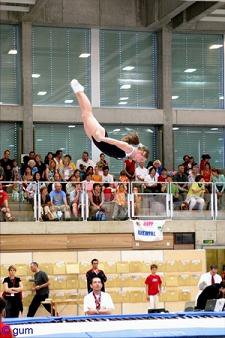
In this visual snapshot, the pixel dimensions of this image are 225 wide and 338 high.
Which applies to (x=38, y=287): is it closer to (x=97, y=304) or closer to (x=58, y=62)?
(x=97, y=304)

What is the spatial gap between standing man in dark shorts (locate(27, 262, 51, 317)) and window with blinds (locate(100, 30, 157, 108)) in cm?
967

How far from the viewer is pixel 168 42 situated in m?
30.1

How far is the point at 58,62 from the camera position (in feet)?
96.6

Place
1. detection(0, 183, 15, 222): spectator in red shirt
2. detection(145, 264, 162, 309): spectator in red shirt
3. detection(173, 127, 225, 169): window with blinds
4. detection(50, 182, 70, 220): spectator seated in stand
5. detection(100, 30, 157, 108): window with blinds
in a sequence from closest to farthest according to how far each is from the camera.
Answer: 1. detection(145, 264, 162, 309): spectator in red shirt
2. detection(0, 183, 15, 222): spectator in red shirt
3. detection(50, 182, 70, 220): spectator seated in stand
4. detection(100, 30, 157, 108): window with blinds
5. detection(173, 127, 225, 169): window with blinds

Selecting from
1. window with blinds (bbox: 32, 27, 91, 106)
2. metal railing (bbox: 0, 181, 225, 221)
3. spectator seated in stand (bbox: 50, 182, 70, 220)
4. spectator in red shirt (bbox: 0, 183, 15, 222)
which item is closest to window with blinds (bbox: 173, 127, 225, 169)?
window with blinds (bbox: 32, 27, 91, 106)

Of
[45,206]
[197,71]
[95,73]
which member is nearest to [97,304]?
[45,206]

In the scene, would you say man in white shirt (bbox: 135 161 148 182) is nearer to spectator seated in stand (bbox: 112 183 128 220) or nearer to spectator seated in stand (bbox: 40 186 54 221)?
spectator seated in stand (bbox: 112 183 128 220)

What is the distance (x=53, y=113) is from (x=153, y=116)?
12.8ft

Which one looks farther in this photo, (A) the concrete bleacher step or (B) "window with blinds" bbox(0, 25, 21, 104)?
(B) "window with blinds" bbox(0, 25, 21, 104)

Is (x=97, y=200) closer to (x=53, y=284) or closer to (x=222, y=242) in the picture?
(x=53, y=284)

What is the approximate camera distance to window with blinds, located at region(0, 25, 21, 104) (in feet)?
94.5

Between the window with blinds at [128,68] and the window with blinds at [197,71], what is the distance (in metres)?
0.91

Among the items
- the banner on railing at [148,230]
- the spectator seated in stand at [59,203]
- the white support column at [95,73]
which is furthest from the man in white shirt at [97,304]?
the white support column at [95,73]

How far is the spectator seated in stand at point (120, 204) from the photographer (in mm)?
22766
